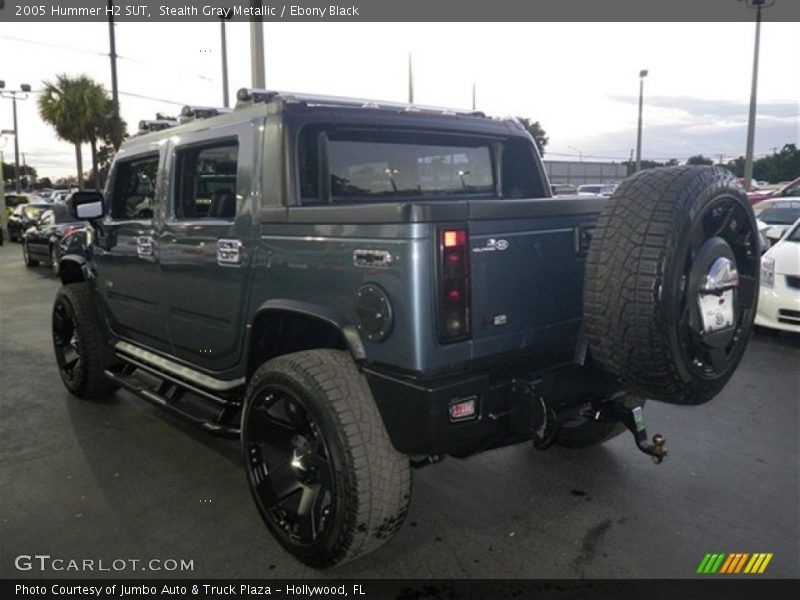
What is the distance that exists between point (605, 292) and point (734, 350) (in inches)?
33.8

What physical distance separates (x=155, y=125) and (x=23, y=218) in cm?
2104

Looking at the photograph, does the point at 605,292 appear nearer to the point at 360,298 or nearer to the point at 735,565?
the point at 360,298

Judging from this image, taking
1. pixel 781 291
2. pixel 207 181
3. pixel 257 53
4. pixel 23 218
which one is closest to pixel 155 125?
pixel 207 181

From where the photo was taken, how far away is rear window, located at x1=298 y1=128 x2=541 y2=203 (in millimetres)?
3287

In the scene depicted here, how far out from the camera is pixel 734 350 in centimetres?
300

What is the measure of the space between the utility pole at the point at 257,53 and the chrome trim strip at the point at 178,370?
8.02m

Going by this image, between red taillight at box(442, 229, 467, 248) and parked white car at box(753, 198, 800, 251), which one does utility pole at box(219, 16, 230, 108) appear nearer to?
parked white car at box(753, 198, 800, 251)

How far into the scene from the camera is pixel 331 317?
2789 mm

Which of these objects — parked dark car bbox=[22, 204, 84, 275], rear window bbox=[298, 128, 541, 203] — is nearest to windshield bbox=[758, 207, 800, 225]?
rear window bbox=[298, 128, 541, 203]

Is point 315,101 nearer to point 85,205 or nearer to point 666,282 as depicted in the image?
point 666,282

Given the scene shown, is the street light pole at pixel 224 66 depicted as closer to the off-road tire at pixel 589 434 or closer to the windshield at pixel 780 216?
the windshield at pixel 780 216

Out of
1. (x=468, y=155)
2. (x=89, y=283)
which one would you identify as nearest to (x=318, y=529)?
(x=468, y=155)

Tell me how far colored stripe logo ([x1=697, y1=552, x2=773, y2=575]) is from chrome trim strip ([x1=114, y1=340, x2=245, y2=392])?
239 centimetres
